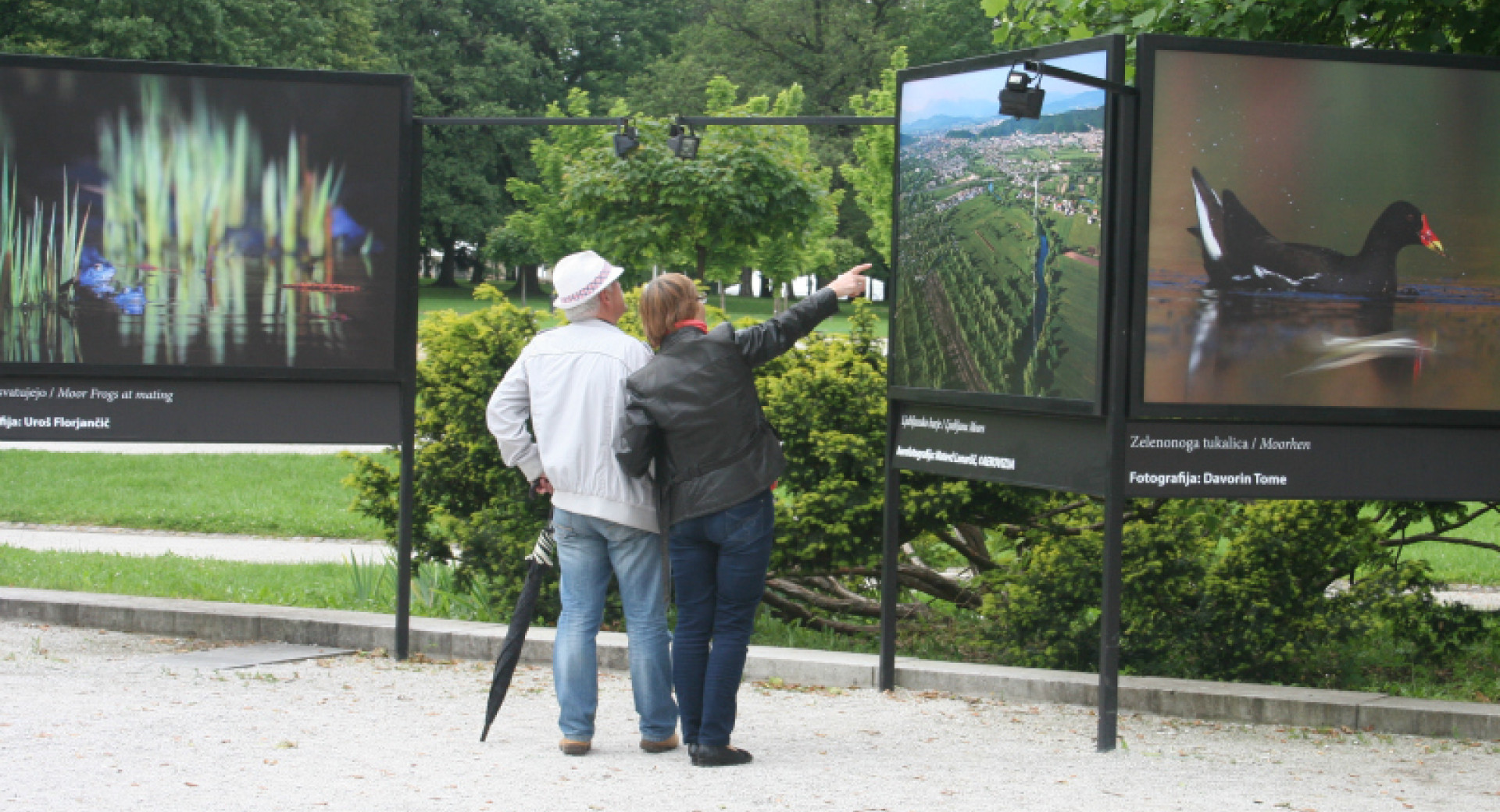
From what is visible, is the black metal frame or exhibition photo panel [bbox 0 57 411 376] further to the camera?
exhibition photo panel [bbox 0 57 411 376]

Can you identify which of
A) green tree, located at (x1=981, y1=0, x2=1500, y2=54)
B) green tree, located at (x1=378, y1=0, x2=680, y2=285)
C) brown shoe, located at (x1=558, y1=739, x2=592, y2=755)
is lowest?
brown shoe, located at (x1=558, y1=739, x2=592, y2=755)

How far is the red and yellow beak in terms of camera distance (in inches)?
240

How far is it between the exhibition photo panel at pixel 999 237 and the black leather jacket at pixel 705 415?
108cm

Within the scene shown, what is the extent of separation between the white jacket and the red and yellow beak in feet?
10.1

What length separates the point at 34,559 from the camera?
35.7 ft

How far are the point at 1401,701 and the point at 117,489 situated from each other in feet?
42.0

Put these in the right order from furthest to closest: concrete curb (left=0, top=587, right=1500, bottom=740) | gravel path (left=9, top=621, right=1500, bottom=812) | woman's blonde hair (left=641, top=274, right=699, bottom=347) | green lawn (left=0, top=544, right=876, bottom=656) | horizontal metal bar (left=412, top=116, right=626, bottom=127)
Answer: green lawn (left=0, top=544, right=876, bottom=656) → horizontal metal bar (left=412, top=116, right=626, bottom=127) → concrete curb (left=0, top=587, right=1500, bottom=740) → woman's blonde hair (left=641, top=274, right=699, bottom=347) → gravel path (left=9, top=621, right=1500, bottom=812)

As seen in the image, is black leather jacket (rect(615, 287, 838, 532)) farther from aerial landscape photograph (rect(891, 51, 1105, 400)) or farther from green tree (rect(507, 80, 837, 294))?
green tree (rect(507, 80, 837, 294))

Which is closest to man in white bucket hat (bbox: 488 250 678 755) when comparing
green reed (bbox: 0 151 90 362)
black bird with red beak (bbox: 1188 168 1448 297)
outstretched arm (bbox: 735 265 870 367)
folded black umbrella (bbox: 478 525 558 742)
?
folded black umbrella (bbox: 478 525 558 742)

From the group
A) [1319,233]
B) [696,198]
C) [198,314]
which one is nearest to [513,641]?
[198,314]

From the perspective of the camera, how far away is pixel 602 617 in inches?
223

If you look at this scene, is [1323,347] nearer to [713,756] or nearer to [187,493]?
[713,756]

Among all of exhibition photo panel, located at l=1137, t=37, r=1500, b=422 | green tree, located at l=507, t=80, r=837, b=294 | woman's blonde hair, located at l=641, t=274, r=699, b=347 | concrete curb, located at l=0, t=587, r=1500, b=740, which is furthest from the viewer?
green tree, located at l=507, t=80, r=837, b=294

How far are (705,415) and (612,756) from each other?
1317 millimetres
